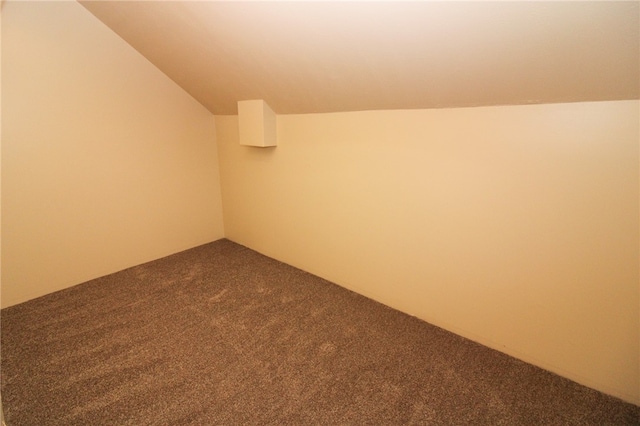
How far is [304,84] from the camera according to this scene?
191cm

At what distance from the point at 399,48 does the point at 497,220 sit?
0.99 m

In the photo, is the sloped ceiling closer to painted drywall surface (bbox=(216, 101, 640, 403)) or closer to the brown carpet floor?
painted drywall surface (bbox=(216, 101, 640, 403))

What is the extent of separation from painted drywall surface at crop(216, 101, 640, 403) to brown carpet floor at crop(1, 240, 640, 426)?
198 mm

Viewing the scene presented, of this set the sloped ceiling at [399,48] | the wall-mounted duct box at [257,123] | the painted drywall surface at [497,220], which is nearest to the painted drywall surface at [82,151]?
the sloped ceiling at [399,48]

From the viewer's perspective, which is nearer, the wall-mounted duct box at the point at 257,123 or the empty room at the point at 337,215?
the empty room at the point at 337,215

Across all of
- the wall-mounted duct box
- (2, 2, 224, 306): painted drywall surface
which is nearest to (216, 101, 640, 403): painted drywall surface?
the wall-mounted duct box

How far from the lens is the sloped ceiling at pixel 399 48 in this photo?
3.25 ft

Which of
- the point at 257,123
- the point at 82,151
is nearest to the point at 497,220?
the point at 257,123

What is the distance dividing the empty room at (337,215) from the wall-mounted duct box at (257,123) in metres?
0.02

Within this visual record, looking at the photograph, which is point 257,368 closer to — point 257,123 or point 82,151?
point 257,123

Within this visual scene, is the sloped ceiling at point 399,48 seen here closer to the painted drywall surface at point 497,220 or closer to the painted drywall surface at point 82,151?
the painted drywall surface at point 497,220

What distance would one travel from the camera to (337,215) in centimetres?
230

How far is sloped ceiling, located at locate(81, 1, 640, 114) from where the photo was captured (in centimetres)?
99

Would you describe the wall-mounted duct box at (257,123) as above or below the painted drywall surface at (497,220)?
above
